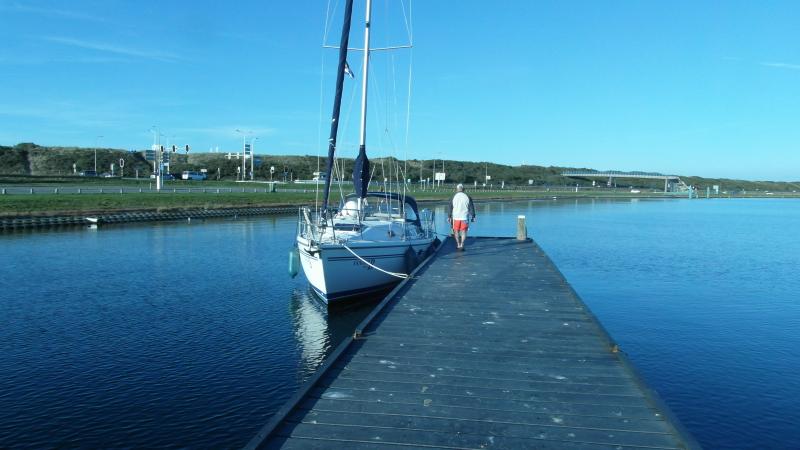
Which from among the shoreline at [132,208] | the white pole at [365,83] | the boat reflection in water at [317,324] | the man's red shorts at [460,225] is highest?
the white pole at [365,83]

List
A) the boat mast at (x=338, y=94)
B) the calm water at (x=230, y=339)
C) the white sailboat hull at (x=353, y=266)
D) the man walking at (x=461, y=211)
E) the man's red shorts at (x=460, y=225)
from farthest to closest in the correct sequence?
the man's red shorts at (x=460, y=225), the man walking at (x=461, y=211), the boat mast at (x=338, y=94), the white sailboat hull at (x=353, y=266), the calm water at (x=230, y=339)

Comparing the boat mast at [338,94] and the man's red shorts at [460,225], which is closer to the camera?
the boat mast at [338,94]

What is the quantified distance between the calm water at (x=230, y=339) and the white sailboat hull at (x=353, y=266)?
Answer: 0.71 m

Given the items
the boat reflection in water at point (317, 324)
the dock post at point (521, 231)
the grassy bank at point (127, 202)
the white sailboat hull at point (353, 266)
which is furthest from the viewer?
the grassy bank at point (127, 202)

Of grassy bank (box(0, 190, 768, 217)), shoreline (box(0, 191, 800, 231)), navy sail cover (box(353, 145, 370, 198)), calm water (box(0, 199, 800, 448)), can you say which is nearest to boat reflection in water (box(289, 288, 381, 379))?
calm water (box(0, 199, 800, 448))

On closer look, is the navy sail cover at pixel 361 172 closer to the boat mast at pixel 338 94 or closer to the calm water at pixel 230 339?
the boat mast at pixel 338 94

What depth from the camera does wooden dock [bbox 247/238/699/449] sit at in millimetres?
6262

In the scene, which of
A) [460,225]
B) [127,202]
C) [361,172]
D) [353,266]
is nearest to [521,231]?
[460,225]

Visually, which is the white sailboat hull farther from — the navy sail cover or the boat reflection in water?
the navy sail cover

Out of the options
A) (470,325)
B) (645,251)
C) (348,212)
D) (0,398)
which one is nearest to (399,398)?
(470,325)

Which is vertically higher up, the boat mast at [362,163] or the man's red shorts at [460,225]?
the boat mast at [362,163]

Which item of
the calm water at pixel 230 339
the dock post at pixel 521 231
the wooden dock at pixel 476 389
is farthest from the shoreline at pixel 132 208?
the wooden dock at pixel 476 389

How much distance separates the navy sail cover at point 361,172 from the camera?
1931 cm

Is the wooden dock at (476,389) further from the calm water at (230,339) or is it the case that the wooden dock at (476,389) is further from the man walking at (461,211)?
the man walking at (461,211)
